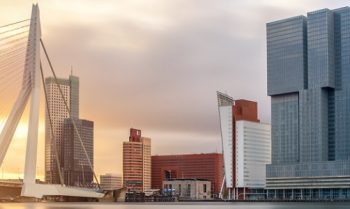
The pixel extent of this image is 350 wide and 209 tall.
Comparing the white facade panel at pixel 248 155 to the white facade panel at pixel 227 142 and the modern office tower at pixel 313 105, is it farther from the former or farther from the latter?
the modern office tower at pixel 313 105

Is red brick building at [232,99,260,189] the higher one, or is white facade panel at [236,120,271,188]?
red brick building at [232,99,260,189]

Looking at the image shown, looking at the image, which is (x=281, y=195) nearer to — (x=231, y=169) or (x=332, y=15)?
(x=231, y=169)

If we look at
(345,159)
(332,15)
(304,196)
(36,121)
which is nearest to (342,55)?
(332,15)

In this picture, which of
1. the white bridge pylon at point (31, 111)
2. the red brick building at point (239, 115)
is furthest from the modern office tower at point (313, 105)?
the white bridge pylon at point (31, 111)

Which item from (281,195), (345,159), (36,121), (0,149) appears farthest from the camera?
(281,195)

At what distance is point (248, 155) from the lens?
633 ft

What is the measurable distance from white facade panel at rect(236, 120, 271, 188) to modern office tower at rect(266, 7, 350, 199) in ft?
56.4

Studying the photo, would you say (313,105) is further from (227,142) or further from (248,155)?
(227,142)

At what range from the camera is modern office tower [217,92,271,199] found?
191875 millimetres

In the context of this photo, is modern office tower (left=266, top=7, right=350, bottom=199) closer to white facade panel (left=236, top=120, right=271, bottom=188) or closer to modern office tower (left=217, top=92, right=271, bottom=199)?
white facade panel (left=236, top=120, right=271, bottom=188)

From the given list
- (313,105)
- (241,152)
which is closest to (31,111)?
(313,105)

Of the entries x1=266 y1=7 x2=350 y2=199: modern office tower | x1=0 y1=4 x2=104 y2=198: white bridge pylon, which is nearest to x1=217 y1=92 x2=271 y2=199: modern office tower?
x1=266 y1=7 x2=350 y2=199: modern office tower

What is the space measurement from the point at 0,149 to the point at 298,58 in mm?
124097

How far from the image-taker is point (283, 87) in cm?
17150
